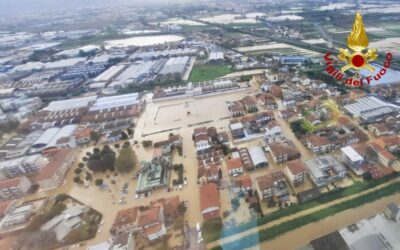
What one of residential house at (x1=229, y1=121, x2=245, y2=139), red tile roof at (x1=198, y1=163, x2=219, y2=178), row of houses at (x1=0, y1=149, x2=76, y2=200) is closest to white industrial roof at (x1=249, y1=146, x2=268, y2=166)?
residential house at (x1=229, y1=121, x2=245, y2=139)

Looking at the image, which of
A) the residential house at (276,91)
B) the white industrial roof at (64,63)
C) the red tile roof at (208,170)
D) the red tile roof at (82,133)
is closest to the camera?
the red tile roof at (208,170)

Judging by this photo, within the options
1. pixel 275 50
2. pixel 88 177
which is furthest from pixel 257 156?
pixel 275 50

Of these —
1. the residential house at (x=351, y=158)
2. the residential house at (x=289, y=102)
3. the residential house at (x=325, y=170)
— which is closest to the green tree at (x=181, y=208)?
the residential house at (x=325, y=170)

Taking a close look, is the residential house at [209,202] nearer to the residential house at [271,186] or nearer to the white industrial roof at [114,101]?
the residential house at [271,186]

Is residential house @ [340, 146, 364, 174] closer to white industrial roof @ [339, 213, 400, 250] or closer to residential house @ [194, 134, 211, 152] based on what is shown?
white industrial roof @ [339, 213, 400, 250]

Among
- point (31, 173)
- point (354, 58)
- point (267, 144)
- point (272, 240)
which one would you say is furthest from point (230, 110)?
point (354, 58)

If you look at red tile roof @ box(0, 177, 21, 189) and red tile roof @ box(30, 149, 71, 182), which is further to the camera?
red tile roof @ box(30, 149, 71, 182)

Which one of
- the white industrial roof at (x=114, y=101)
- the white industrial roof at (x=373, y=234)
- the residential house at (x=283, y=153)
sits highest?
the white industrial roof at (x=114, y=101)
